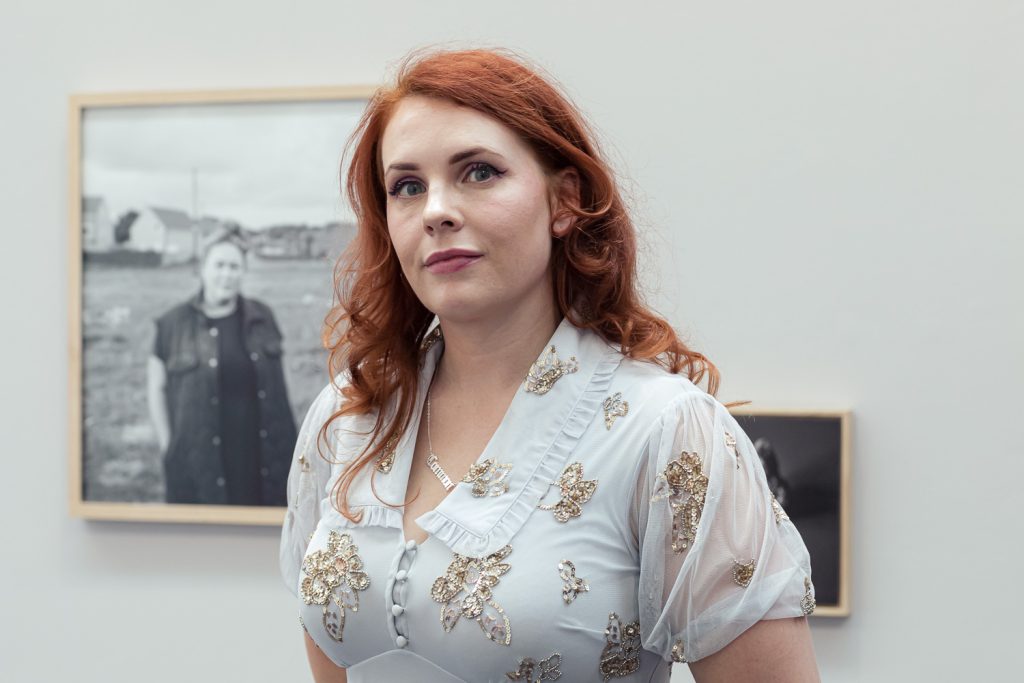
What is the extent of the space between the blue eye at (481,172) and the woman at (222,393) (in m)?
1.04

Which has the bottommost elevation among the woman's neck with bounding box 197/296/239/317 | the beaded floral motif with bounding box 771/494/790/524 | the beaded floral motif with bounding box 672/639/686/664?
the beaded floral motif with bounding box 672/639/686/664

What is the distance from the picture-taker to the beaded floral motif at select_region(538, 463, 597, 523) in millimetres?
1293

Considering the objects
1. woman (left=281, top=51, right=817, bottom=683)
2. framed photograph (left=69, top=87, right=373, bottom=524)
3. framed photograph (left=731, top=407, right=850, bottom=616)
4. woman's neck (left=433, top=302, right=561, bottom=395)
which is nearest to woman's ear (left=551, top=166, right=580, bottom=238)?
woman (left=281, top=51, right=817, bottom=683)

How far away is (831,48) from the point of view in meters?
2.05

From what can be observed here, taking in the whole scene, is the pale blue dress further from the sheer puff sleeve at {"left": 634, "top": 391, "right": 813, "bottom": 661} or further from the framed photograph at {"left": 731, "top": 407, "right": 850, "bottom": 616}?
the framed photograph at {"left": 731, "top": 407, "right": 850, "bottom": 616}

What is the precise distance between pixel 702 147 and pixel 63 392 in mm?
1361

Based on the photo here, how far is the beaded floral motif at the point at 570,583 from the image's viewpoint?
125 centimetres

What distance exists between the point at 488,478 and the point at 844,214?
1.00 metres

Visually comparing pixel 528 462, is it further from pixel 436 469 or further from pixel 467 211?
pixel 467 211

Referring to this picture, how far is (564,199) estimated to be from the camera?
1.39 metres

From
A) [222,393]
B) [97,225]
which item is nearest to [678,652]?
[222,393]

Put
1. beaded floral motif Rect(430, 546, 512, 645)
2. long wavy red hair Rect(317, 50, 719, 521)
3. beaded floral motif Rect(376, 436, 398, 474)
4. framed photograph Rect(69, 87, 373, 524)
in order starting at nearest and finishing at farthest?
beaded floral motif Rect(430, 546, 512, 645), long wavy red hair Rect(317, 50, 719, 521), beaded floral motif Rect(376, 436, 398, 474), framed photograph Rect(69, 87, 373, 524)

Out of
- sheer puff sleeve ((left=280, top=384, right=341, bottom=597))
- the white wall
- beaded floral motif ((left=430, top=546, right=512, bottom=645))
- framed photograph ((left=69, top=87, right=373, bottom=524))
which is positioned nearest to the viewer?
beaded floral motif ((left=430, top=546, right=512, bottom=645))

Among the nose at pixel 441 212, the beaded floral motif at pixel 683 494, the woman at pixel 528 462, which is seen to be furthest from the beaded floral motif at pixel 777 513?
the nose at pixel 441 212
